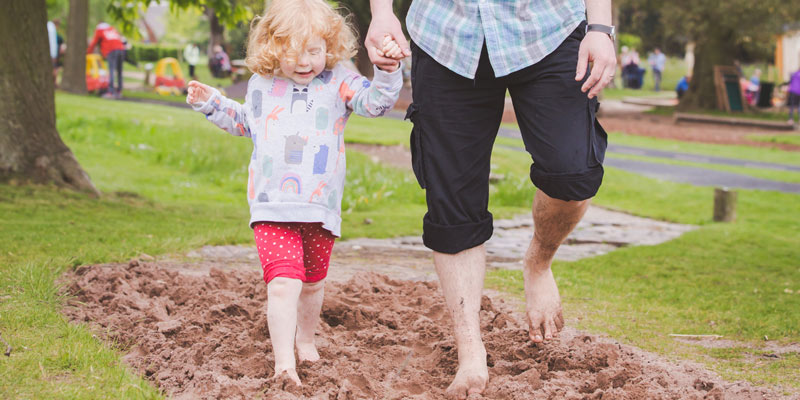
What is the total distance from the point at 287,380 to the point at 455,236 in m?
0.79

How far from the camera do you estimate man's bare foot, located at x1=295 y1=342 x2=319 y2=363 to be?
11.5ft

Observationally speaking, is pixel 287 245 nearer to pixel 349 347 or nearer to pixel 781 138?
pixel 349 347

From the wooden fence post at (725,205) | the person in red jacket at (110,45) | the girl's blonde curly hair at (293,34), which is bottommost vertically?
the wooden fence post at (725,205)

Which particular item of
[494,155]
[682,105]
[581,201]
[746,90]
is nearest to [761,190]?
[494,155]

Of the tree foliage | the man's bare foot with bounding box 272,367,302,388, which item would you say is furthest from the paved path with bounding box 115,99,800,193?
the man's bare foot with bounding box 272,367,302,388

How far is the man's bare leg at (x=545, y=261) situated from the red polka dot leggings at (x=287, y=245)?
828 millimetres

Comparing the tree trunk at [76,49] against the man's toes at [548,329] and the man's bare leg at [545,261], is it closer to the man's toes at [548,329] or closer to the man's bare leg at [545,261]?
the man's bare leg at [545,261]

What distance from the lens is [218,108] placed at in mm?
3488

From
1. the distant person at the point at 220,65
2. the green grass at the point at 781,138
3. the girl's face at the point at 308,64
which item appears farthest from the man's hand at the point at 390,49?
the distant person at the point at 220,65

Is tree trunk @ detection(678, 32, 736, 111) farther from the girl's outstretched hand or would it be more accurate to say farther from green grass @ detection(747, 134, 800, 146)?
the girl's outstretched hand

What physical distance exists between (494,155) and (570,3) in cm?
1103

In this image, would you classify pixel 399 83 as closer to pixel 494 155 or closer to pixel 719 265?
pixel 719 265

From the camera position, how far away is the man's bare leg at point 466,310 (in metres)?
3.08

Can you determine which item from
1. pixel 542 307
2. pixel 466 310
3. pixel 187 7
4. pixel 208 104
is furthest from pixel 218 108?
pixel 187 7
